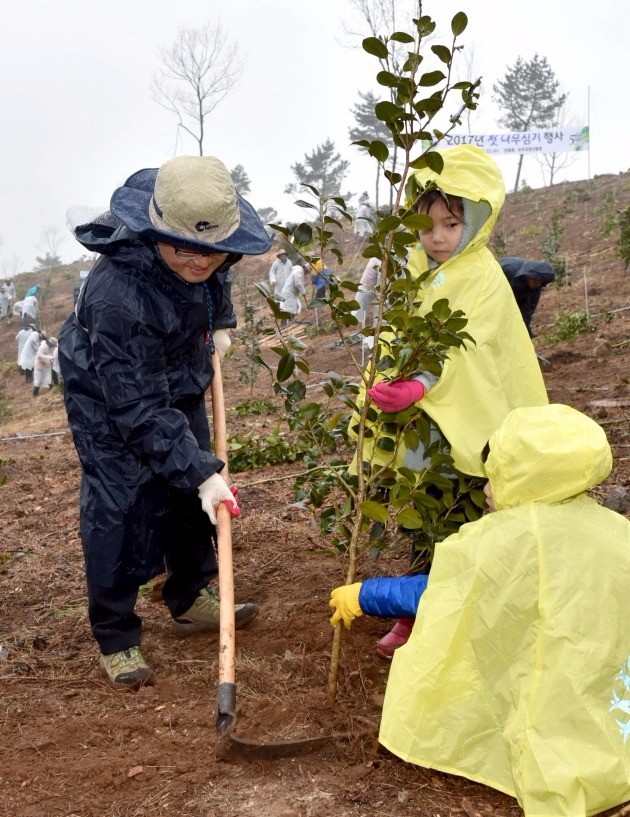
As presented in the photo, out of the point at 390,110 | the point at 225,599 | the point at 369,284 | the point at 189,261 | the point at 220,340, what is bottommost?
the point at 225,599

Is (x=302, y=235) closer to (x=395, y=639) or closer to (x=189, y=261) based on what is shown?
(x=189, y=261)

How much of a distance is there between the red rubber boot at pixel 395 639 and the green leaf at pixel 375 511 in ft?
1.88

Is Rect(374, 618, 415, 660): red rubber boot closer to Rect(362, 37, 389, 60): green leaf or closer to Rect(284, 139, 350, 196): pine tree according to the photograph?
Rect(362, 37, 389, 60): green leaf

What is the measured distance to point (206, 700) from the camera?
2.56 meters

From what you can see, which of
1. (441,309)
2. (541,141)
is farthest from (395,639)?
(541,141)

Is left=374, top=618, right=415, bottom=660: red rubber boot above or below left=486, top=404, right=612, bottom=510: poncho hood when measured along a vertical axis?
below

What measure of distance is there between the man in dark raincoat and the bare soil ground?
27 cm

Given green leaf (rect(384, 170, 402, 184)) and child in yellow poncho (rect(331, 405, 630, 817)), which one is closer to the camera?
child in yellow poncho (rect(331, 405, 630, 817))

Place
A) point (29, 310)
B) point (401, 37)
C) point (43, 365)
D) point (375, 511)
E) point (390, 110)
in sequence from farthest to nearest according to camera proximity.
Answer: point (29, 310)
point (43, 365)
point (375, 511)
point (390, 110)
point (401, 37)

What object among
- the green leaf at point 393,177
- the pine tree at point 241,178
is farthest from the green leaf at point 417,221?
the pine tree at point 241,178

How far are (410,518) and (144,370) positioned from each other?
3.06ft

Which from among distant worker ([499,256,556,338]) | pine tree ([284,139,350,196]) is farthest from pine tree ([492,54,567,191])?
distant worker ([499,256,556,338])

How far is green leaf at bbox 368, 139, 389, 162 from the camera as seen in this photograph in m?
2.10

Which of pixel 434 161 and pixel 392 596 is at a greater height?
pixel 434 161
